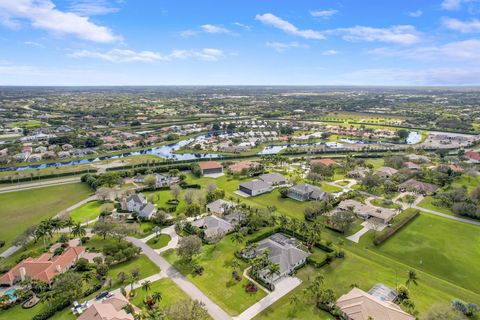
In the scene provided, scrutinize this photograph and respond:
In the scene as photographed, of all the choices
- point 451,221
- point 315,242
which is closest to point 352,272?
point 315,242

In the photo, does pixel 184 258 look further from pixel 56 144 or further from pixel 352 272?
pixel 56 144

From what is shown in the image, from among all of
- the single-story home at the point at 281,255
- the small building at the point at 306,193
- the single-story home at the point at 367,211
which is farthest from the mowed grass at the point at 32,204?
the single-story home at the point at 367,211

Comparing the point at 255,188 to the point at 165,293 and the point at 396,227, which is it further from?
the point at 165,293

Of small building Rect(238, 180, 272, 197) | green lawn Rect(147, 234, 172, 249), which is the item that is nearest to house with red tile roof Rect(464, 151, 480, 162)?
small building Rect(238, 180, 272, 197)

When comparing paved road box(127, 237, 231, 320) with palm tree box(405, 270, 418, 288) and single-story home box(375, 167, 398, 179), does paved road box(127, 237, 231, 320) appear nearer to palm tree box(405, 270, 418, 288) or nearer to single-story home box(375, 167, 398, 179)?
palm tree box(405, 270, 418, 288)

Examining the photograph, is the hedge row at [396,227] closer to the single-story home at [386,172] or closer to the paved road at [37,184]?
the single-story home at [386,172]

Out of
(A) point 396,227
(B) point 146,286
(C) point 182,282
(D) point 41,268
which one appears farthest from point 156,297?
(A) point 396,227
